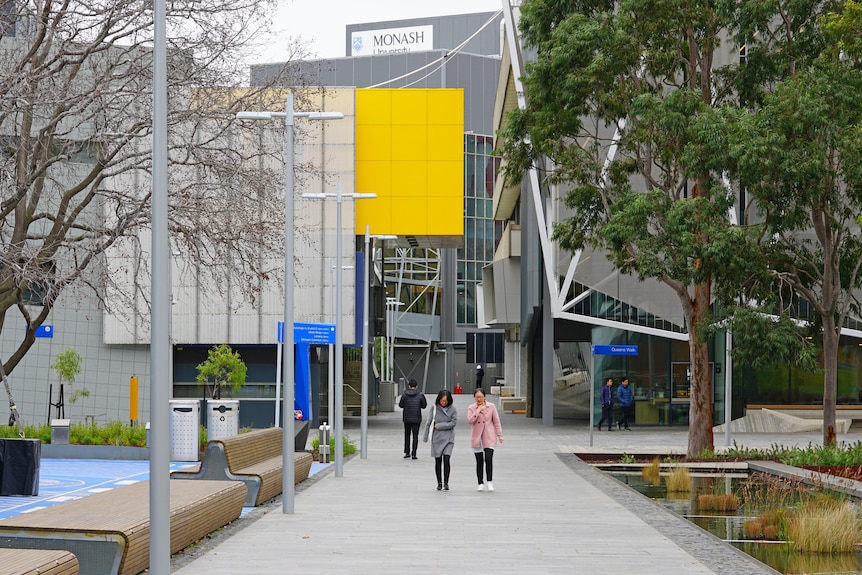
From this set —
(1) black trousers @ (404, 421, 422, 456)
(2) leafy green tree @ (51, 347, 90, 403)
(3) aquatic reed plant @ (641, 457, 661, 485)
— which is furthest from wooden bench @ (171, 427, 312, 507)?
(2) leafy green tree @ (51, 347, 90, 403)

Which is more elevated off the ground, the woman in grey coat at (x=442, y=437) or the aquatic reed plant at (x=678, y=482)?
the woman in grey coat at (x=442, y=437)

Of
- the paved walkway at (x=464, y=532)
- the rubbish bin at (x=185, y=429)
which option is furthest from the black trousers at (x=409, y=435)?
the rubbish bin at (x=185, y=429)

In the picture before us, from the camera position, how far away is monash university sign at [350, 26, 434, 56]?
10812 cm

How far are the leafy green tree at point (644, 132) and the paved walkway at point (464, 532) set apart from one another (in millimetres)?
5199

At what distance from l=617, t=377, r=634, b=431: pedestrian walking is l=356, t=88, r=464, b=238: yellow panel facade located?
26.0 feet

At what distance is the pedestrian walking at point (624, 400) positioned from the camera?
42.7 metres

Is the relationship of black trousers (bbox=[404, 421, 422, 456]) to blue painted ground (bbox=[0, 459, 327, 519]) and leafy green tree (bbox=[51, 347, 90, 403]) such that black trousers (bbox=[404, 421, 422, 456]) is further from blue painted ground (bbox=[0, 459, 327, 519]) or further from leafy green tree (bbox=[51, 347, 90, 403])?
leafy green tree (bbox=[51, 347, 90, 403])

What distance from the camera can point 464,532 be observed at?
13.9m

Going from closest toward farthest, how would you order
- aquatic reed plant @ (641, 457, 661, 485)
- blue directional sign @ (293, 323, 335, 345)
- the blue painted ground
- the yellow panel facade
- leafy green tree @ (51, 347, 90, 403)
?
the blue painted ground
aquatic reed plant @ (641, 457, 661, 485)
blue directional sign @ (293, 323, 335, 345)
leafy green tree @ (51, 347, 90, 403)
the yellow panel facade

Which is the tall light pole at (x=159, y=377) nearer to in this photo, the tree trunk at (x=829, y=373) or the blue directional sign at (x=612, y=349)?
the tree trunk at (x=829, y=373)

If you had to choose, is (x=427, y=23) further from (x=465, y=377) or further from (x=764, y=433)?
(x=764, y=433)

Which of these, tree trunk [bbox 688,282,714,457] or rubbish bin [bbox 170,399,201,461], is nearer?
rubbish bin [bbox 170,399,201,461]

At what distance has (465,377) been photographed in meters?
101

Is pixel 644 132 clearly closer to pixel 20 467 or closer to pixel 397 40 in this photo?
pixel 20 467
